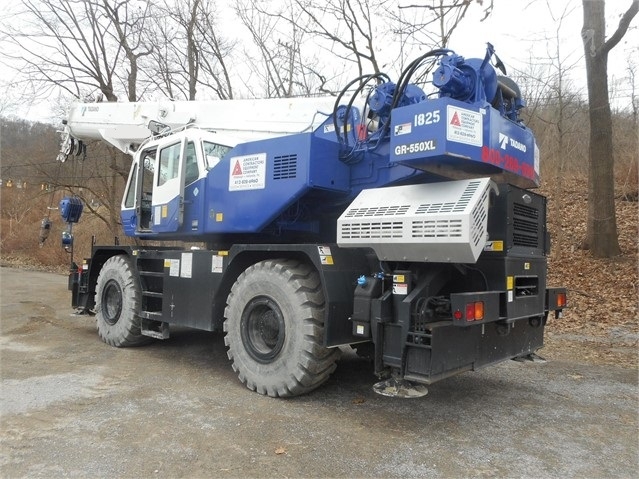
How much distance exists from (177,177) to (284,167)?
2004 millimetres

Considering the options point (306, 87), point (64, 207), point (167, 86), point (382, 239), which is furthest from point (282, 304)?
point (167, 86)

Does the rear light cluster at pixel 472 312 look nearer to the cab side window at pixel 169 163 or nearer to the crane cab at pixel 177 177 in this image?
the crane cab at pixel 177 177

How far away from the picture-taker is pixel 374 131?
543 centimetres

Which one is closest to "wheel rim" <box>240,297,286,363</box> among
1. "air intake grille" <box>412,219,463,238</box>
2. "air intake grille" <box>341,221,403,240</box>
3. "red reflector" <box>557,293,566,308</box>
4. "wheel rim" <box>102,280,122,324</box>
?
"air intake grille" <box>341,221,403,240</box>

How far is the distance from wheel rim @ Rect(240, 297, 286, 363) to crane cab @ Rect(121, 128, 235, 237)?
1.50 meters

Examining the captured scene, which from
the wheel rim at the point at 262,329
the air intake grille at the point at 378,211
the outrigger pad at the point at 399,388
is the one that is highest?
the air intake grille at the point at 378,211

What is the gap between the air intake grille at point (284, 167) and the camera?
5.23 meters

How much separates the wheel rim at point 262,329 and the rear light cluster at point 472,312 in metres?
1.81

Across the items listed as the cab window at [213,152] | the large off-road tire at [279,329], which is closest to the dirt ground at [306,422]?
the large off-road tire at [279,329]

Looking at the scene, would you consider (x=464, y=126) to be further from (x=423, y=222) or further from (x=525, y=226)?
(x=525, y=226)

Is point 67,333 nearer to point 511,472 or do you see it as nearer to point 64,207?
point 64,207

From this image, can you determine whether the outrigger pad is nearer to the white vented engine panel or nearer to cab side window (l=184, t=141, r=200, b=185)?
the white vented engine panel

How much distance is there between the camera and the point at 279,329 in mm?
5105

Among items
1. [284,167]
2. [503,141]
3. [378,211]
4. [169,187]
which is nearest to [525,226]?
[503,141]
